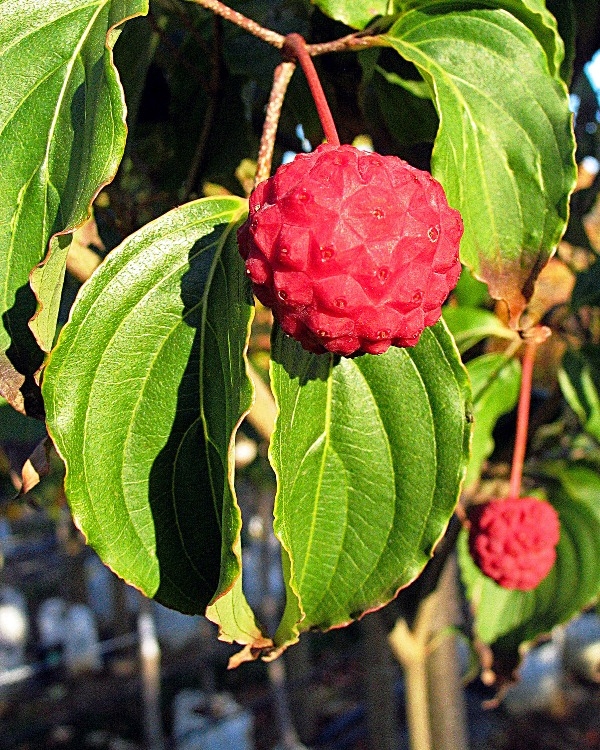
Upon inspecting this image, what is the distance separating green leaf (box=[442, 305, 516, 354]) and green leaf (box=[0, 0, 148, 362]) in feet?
2.04

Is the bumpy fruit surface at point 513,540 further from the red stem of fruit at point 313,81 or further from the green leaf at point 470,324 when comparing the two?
the red stem of fruit at point 313,81

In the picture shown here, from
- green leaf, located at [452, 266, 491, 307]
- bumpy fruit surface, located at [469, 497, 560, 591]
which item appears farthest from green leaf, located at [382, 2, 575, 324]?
green leaf, located at [452, 266, 491, 307]

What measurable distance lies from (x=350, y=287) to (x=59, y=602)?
521 centimetres

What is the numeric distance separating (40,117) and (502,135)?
1.05ft

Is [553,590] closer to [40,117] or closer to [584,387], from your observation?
[584,387]

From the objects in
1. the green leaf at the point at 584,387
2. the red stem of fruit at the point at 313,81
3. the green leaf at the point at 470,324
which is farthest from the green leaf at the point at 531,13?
the green leaf at the point at 584,387

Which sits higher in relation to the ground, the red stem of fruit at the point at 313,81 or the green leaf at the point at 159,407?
the red stem of fruit at the point at 313,81

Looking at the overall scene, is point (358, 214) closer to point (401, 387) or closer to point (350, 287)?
point (350, 287)

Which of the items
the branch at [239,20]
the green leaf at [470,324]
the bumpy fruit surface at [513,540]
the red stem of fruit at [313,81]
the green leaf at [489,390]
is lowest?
→ the bumpy fruit surface at [513,540]

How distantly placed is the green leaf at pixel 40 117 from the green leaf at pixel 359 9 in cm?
18

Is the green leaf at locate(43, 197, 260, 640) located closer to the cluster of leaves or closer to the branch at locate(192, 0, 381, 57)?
the cluster of leaves

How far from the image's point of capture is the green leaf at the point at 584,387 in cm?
108

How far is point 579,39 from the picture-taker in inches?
42.0

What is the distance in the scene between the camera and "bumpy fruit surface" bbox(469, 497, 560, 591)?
35.6 inches
